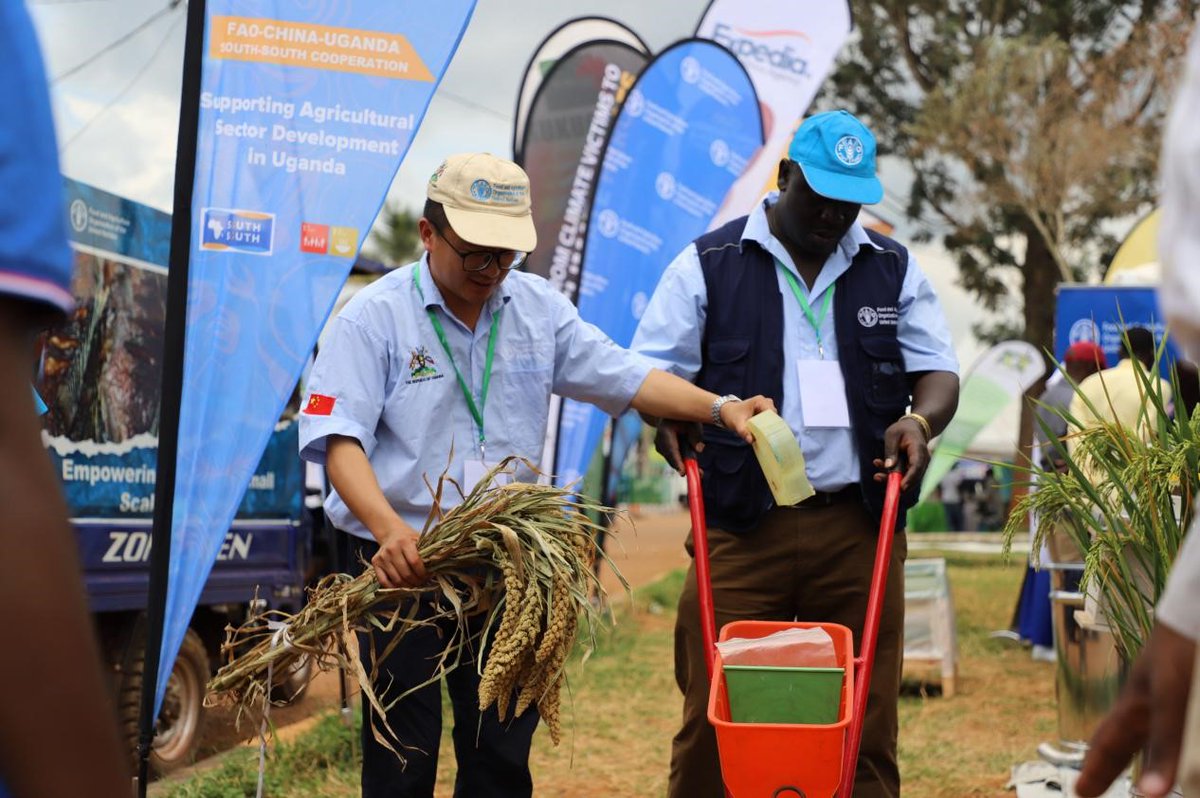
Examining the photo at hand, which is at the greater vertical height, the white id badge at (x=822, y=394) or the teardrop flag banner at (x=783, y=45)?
the teardrop flag banner at (x=783, y=45)

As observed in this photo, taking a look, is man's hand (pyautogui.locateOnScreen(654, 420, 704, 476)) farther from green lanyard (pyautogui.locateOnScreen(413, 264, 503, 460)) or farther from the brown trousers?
green lanyard (pyautogui.locateOnScreen(413, 264, 503, 460))

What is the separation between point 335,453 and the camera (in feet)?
11.7

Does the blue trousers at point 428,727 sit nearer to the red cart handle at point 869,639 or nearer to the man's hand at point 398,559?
the man's hand at point 398,559

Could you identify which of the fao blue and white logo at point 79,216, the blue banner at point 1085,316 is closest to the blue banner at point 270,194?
the fao blue and white logo at point 79,216

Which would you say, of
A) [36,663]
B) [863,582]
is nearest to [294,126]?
[863,582]

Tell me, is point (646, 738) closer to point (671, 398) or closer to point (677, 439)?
point (677, 439)

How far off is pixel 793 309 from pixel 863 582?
0.82m

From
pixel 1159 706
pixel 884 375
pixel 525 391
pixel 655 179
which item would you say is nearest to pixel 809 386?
pixel 884 375

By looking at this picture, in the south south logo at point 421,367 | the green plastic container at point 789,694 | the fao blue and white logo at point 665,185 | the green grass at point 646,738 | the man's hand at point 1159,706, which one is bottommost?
the green grass at point 646,738

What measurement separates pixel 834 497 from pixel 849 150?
3.24 feet

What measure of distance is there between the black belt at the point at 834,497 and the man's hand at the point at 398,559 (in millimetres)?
1262

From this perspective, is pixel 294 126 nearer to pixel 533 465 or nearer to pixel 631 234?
pixel 533 465

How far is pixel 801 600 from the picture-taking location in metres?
4.38

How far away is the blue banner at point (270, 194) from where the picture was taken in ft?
15.5
